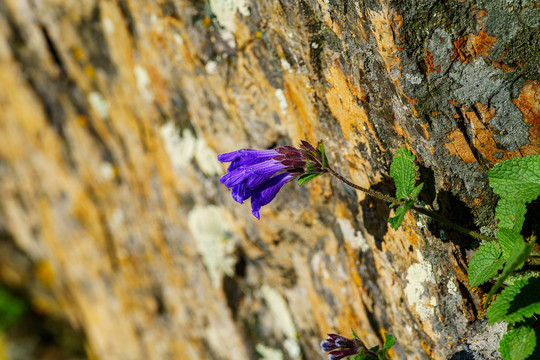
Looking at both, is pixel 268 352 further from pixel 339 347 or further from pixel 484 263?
pixel 484 263

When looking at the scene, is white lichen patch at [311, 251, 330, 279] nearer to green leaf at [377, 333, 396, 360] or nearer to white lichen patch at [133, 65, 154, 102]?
green leaf at [377, 333, 396, 360]

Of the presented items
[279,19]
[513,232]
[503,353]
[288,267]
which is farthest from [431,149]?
[288,267]

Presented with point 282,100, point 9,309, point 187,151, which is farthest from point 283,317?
point 9,309

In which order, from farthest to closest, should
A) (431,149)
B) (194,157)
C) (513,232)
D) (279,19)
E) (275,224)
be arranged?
(194,157), (275,224), (279,19), (431,149), (513,232)

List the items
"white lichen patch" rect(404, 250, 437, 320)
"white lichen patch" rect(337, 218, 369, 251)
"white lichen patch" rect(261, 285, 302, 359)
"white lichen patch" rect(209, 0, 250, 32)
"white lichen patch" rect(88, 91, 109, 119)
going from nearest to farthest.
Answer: "white lichen patch" rect(404, 250, 437, 320), "white lichen patch" rect(337, 218, 369, 251), "white lichen patch" rect(209, 0, 250, 32), "white lichen patch" rect(261, 285, 302, 359), "white lichen patch" rect(88, 91, 109, 119)

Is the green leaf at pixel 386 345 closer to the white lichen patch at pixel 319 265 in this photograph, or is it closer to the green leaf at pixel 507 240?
the green leaf at pixel 507 240

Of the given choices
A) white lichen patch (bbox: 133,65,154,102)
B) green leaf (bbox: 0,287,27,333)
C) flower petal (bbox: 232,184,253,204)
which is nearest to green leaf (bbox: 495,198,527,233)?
flower petal (bbox: 232,184,253,204)

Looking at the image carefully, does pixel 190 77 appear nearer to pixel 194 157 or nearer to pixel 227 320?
pixel 194 157
